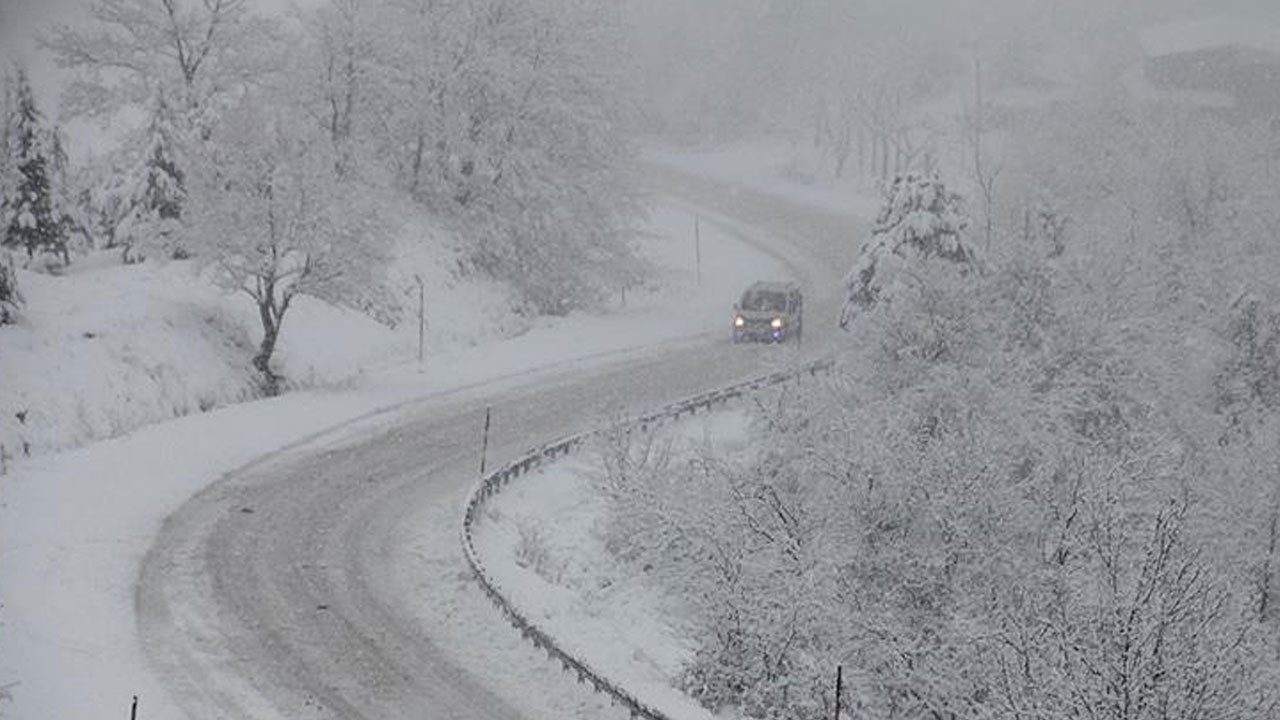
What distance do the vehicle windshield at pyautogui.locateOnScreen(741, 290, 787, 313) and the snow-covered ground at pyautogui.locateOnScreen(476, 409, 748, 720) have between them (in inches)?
529

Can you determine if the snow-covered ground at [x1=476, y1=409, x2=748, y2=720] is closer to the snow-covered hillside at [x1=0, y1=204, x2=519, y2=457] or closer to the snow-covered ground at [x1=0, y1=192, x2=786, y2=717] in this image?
the snow-covered ground at [x1=0, y1=192, x2=786, y2=717]

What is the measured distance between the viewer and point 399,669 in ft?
53.4

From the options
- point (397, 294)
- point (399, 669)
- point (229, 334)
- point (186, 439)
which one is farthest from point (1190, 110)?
point (399, 669)

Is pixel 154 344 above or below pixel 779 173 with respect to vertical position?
above

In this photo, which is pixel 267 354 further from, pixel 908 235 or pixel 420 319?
pixel 908 235

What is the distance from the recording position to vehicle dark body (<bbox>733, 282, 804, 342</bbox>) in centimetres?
4175

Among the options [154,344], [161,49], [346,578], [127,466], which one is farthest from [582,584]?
[161,49]

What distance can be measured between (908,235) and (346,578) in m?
24.3

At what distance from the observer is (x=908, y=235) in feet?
128

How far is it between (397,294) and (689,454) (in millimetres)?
15022

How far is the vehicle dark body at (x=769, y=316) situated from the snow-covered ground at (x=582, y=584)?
505 inches

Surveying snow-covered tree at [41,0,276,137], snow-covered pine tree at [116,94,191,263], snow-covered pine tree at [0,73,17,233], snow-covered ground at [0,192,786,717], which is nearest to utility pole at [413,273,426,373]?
snow-covered ground at [0,192,786,717]

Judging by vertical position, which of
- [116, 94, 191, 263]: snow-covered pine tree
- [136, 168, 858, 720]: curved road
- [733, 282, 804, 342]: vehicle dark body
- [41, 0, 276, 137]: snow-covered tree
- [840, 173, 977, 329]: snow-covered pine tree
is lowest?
[733, 282, 804, 342]: vehicle dark body

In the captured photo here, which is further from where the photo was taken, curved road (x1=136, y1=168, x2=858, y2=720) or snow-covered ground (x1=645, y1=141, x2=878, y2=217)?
snow-covered ground (x1=645, y1=141, x2=878, y2=217)
